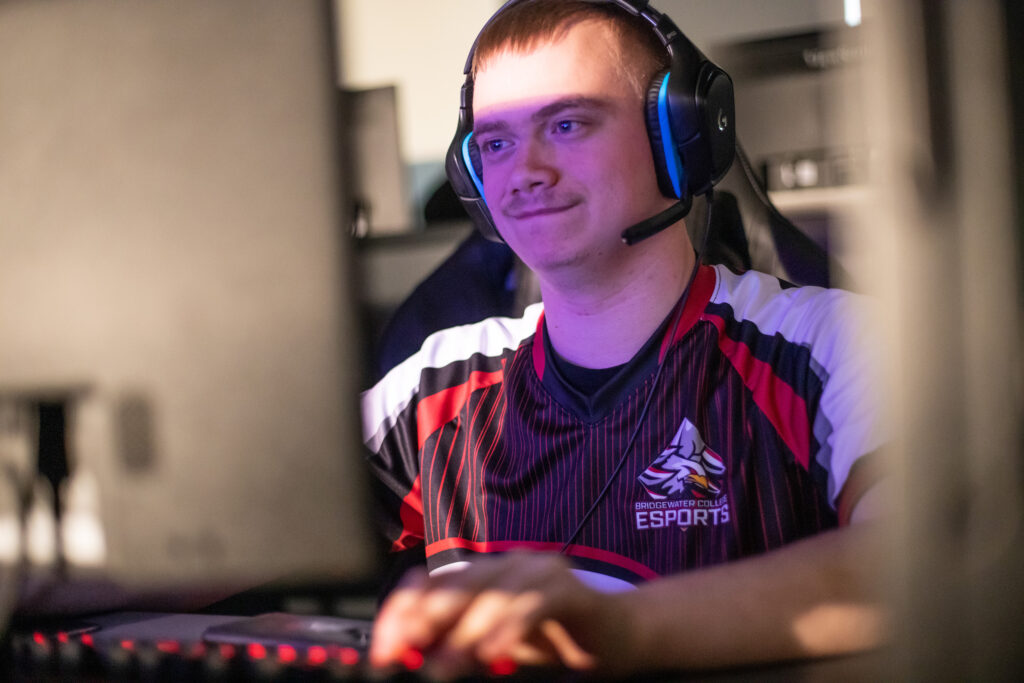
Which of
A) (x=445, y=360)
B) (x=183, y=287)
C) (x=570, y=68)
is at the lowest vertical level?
(x=445, y=360)

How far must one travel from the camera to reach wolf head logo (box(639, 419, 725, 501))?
3.09 feet

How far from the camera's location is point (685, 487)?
945 millimetres

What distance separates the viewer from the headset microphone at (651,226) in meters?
0.97

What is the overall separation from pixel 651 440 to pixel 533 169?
34 centimetres

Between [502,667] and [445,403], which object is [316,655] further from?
[445,403]

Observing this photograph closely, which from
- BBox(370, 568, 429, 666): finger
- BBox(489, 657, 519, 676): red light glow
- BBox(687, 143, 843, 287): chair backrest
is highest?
BBox(687, 143, 843, 287): chair backrest

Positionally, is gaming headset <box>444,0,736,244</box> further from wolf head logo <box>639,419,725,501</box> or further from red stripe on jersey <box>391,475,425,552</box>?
red stripe on jersey <box>391,475,425,552</box>

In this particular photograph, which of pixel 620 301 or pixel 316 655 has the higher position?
pixel 620 301

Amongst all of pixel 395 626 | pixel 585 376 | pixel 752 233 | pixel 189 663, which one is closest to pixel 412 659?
pixel 395 626

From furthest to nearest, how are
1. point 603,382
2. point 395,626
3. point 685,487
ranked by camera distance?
point 603,382 → point 685,487 → point 395,626

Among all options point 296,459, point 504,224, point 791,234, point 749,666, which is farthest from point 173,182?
point 791,234

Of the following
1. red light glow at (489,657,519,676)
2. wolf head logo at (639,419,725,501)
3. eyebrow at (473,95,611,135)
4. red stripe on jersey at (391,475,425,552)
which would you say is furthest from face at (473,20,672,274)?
red light glow at (489,657,519,676)

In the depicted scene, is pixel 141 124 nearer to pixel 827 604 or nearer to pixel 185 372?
pixel 185 372

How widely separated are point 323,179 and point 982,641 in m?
0.39
